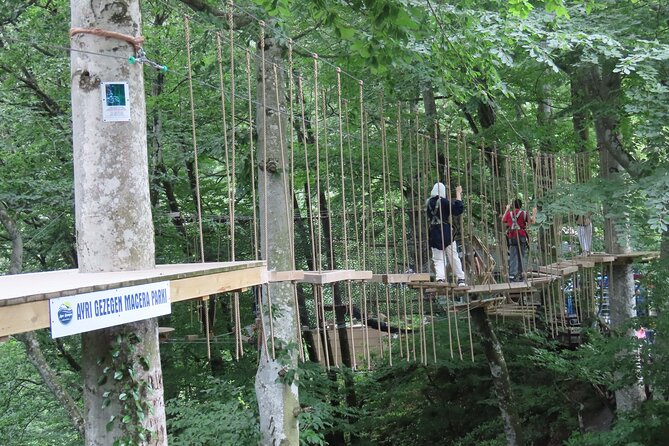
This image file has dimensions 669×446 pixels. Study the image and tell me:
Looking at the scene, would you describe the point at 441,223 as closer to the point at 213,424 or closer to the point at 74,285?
the point at 213,424

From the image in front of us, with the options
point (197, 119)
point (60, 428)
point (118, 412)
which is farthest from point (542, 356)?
point (118, 412)

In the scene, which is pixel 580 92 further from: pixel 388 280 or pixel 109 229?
pixel 109 229

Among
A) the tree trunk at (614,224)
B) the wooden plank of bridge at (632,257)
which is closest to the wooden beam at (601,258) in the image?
the tree trunk at (614,224)

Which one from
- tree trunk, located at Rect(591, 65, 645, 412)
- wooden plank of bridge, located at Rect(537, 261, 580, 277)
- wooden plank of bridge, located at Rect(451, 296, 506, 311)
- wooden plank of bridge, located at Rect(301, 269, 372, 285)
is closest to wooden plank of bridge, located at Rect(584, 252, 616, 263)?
tree trunk, located at Rect(591, 65, 645, 412)

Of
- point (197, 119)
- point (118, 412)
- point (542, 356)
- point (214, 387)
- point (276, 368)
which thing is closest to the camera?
point (118, 412)

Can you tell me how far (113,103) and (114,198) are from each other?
0.35m

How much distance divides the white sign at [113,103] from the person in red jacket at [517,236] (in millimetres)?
5178

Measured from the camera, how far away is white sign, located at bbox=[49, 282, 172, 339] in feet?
5.90

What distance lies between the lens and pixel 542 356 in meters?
8.56

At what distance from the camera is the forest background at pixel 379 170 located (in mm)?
5910

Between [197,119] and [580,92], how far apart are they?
15.0 feet

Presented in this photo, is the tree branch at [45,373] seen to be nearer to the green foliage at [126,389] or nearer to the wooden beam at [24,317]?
the green foliage at [126,389]

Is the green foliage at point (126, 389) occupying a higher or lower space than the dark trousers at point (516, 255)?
lower

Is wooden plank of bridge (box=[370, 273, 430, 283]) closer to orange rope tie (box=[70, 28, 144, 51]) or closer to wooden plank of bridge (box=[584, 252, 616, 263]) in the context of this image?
orange rope tie (box=[70, 28, 144, 51])
